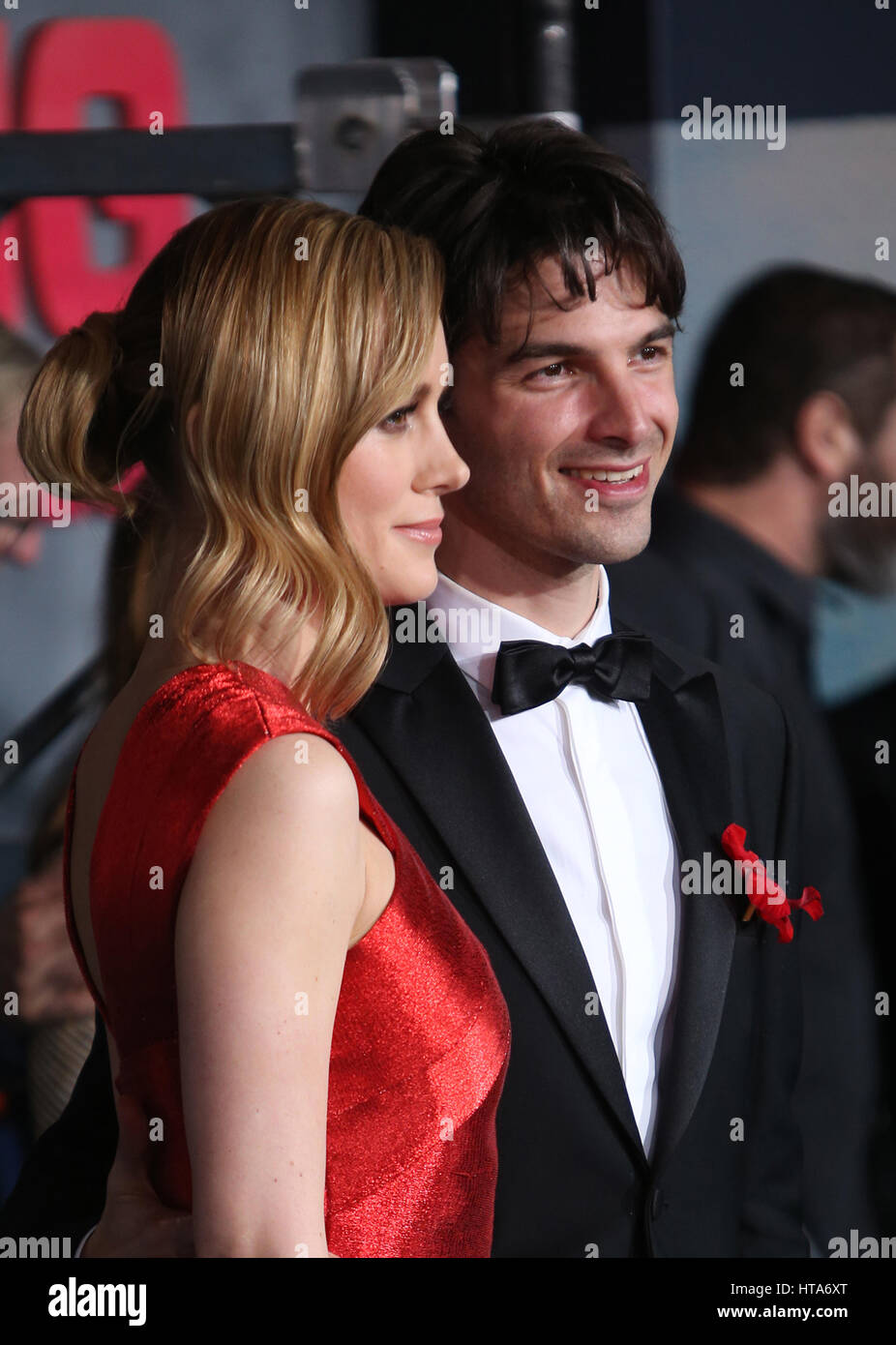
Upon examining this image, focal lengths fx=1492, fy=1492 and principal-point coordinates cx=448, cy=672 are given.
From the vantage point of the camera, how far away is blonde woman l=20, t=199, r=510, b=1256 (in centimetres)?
95

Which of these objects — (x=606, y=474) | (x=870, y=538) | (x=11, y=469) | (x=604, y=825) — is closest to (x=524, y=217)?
(x=606, y=474)

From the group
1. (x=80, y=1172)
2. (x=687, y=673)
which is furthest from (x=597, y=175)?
(x=80, y=1172)

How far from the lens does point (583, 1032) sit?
4.37ft

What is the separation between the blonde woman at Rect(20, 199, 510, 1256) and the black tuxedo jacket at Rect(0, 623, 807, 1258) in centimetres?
10

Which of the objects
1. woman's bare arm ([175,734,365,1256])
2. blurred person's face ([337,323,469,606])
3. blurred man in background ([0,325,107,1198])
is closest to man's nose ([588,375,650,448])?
blurred person's face ([337,323,469,606])

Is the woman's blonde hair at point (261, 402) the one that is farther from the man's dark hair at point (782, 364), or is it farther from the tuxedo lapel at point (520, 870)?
the man's dark hair at point (782, 364)

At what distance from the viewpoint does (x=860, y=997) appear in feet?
8.70

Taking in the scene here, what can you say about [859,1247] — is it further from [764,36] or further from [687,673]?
[764,36]

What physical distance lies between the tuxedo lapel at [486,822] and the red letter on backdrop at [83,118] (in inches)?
69.0

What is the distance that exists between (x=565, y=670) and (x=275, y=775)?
0.55m

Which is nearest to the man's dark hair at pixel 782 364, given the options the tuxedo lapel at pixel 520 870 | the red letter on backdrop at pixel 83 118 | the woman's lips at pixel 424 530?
the red letter on backdrop at pixel 83 118

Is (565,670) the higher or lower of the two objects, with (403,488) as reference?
lower

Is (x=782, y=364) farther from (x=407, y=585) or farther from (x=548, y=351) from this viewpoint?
(x=407, y=585)
